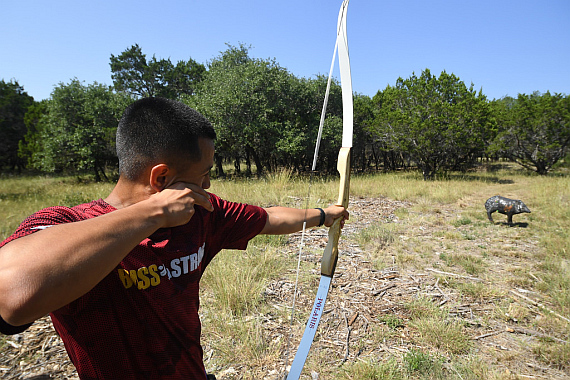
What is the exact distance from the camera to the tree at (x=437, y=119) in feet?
53.0

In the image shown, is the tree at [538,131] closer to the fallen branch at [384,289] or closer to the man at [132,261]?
the fallen branch at [384,289]

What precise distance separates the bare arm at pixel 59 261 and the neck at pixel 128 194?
30 centimetres

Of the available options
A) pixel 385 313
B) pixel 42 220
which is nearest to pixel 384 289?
pixel 385 313

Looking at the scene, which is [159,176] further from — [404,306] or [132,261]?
[404,306]

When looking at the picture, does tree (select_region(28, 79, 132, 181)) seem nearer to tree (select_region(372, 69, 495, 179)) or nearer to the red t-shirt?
tree (select_region(372, 69, 495, 179))

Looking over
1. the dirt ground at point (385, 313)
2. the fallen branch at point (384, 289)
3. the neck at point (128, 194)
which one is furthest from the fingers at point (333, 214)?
the fallen branch at point (384, 289)

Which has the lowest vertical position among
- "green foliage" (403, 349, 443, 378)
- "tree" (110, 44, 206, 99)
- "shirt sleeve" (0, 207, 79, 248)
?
"green foliage" (403, 349, 443, 378)

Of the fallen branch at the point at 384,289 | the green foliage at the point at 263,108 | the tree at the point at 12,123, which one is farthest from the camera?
the tree at the point at 12,123

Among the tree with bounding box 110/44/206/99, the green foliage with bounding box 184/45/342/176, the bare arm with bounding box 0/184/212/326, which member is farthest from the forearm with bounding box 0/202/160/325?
the tree with bounding box 110/44/206/99

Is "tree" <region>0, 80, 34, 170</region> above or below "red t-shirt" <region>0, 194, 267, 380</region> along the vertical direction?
above

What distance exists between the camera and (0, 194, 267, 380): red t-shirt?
0.95 m

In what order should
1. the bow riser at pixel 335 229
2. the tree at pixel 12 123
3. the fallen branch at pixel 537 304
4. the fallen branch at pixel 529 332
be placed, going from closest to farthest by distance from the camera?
1. the bow riser at pixel 335 229
2. the fallen branch at pixel 529 332
3. the fallen branch at pixel 537 304
4. the tree at pixel 12 123

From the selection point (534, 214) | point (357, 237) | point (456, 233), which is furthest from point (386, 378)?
point (534, 214)

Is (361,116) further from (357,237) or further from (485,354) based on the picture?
(485,354)
